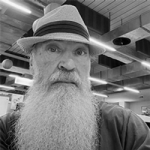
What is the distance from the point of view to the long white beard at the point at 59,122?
0.76 meters

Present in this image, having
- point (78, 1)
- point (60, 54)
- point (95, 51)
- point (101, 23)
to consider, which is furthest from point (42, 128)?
point (101, 23)

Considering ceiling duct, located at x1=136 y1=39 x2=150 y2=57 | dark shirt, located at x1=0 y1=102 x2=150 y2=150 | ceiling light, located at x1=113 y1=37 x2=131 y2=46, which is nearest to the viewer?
dark shirt, located at x1=0 y1=102 x2=150 y2=150

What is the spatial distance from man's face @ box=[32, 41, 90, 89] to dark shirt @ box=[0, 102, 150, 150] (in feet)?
0.78

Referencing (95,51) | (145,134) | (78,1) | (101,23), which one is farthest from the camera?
(101,23)

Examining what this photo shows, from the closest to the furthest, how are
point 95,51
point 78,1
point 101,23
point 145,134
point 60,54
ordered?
point 145,134
point 60,54
point 95,51
point 78,1
point 101,23

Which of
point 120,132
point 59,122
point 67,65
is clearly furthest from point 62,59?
point 120,132

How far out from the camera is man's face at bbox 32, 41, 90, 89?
0.85 m

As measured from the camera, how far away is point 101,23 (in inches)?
163

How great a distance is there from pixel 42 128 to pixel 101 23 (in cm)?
377

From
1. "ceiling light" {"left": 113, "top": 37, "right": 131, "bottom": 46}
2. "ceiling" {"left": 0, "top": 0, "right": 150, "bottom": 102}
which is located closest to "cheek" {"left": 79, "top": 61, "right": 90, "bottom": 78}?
"ceiling" {"left": 0, "top": 0, "right": 150, "bottom": 102}

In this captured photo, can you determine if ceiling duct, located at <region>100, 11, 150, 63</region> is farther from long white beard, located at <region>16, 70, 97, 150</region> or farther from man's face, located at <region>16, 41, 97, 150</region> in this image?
long white beard, located at <region>16, 70, 97, 150</region>

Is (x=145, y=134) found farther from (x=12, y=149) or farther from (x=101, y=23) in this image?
(x=101, y=23)

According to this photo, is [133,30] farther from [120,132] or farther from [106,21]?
[120,132]

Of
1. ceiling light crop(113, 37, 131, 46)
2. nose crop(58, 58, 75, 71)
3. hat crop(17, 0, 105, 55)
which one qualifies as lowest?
nose crop(58, 58, 75, 71)
